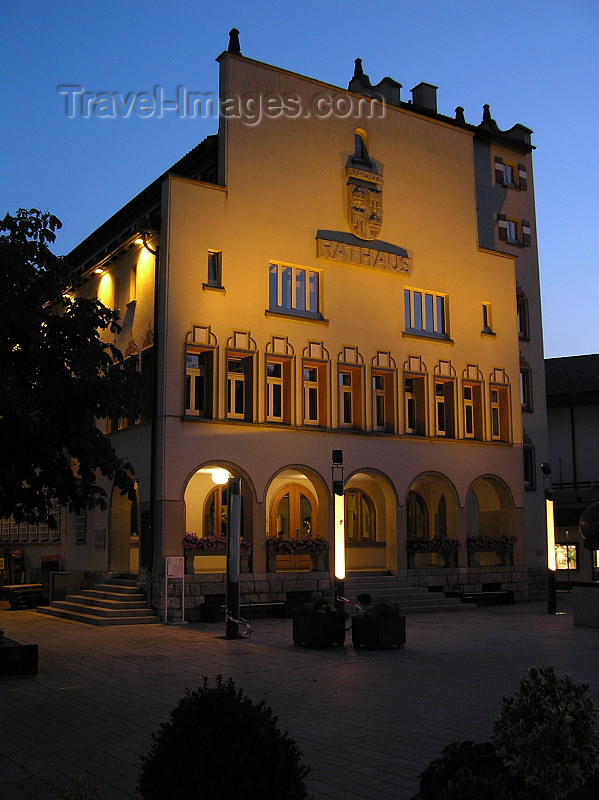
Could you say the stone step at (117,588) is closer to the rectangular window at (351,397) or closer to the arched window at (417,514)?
the rectangular window at (351,397)

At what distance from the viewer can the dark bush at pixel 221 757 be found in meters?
4.54

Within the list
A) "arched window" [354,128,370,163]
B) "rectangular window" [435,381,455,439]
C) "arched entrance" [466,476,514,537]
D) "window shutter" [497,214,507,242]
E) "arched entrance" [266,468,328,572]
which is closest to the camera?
"arched entrance" [266,468,328,572]

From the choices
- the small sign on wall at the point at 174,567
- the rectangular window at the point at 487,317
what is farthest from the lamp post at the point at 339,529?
the rectangular window at the point at 487,317

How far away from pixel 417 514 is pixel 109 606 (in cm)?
1206

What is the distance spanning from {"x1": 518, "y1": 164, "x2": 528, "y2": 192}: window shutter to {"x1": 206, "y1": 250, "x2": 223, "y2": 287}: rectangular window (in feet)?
53.7

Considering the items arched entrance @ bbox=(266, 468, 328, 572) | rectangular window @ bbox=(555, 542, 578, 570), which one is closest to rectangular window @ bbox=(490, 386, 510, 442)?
arched entrance @ bbox=(266, 468, 328, 572)

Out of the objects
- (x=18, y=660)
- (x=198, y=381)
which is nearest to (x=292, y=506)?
(x=198, y=381)

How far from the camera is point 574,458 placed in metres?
42.1

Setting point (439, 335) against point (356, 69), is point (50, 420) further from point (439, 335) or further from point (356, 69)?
point (356, 69)

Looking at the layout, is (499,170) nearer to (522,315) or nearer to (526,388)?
(522,315)

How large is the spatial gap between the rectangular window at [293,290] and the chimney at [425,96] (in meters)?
12.2

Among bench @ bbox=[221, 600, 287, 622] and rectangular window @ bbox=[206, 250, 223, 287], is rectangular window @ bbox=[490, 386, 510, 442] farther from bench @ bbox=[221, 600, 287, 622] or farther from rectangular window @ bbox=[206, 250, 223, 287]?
rectangular window @ bbox=[206, 250, 223, 287]

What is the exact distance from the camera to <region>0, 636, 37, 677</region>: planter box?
1320 centimetres

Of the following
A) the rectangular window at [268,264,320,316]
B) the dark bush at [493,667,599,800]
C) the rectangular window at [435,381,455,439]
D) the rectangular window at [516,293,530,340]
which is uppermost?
the rectangular window at [516,293,530,340]
